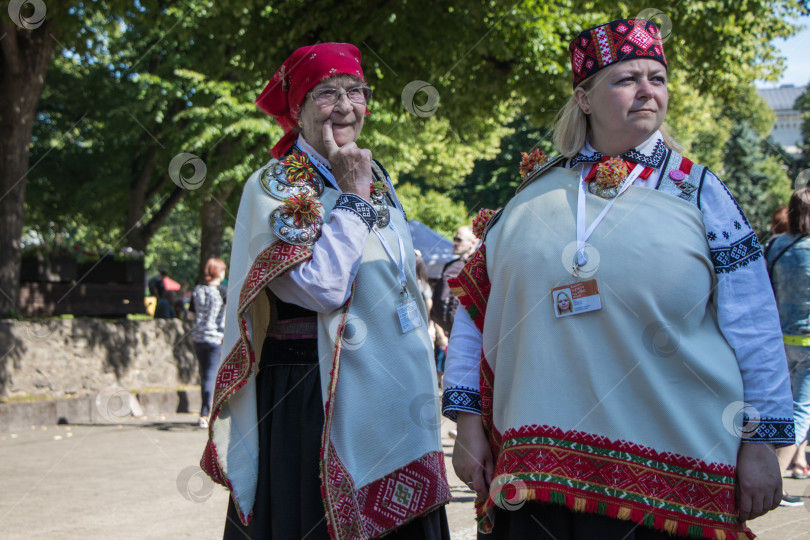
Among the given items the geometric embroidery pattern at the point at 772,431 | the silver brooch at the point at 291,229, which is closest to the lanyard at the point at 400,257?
the silver brooch at the point at 291,229

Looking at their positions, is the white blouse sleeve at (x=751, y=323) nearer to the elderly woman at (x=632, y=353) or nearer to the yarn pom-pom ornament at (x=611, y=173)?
the elderly woman at (x=632, y=353)

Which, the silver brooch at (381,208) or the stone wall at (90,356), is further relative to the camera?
the stone wall at (90,356)

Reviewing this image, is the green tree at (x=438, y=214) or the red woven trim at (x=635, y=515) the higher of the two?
the green tree at (x=438, y=214)

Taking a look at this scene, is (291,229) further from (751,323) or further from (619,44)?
(751,323)

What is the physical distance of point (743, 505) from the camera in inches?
92.7

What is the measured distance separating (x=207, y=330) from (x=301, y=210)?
25.2ft

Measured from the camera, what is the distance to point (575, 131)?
2.78 m

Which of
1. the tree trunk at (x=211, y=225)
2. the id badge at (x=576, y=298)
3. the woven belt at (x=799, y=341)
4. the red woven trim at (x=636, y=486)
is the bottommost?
the red woven trim at (x=636, y=486)

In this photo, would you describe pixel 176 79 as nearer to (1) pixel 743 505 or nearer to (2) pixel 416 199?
(1) pixel 743 505

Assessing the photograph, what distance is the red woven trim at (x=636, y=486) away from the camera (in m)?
2.33

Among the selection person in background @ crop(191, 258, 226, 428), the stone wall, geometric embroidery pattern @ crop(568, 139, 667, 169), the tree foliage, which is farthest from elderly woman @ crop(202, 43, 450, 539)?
the stone wall

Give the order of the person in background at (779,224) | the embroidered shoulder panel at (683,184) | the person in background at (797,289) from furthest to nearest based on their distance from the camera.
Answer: the person in background at (779,224)
the person in background at (797,289)
the embroidered shoulder panel at (683,184)

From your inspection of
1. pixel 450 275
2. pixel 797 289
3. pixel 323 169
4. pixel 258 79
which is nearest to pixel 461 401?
pixel 323 169

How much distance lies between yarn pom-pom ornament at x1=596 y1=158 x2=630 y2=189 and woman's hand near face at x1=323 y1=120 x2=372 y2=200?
35.1 inches
